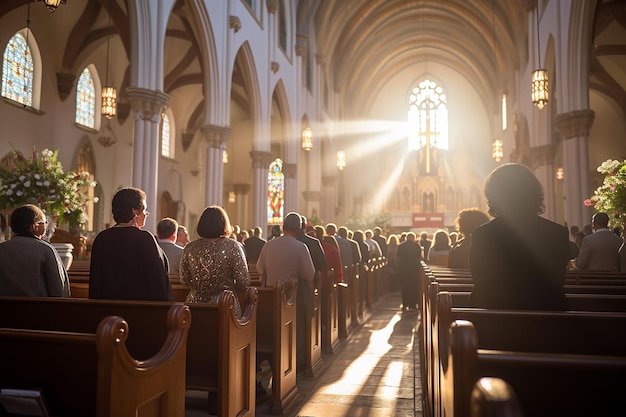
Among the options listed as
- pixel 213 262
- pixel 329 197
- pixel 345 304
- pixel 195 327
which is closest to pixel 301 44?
pixel 329 197

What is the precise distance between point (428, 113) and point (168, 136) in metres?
17.5

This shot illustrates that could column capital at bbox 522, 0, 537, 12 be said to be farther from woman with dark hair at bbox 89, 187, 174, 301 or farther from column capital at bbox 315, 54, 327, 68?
woman with dark hair at bbox 89, 187, 174, 301

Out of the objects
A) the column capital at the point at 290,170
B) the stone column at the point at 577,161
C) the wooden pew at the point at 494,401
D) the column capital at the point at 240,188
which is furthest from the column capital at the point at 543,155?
the wooden pew at the point at 494,401

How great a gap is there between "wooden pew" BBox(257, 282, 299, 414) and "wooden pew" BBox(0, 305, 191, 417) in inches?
85.0

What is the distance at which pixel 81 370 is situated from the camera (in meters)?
2.02

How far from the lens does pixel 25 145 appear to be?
1425 cm

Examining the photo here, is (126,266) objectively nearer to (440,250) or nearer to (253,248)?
(253,248)

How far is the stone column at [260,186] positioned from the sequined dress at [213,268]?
1231cm

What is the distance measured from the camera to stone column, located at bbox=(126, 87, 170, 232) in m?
10.1

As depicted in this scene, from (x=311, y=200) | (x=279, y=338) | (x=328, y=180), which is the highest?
(x=328, y=180)

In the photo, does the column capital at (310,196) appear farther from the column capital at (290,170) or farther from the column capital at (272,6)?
the column capital at (272,6)

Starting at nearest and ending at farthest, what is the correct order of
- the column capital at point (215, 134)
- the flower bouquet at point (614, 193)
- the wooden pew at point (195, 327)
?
the wooden pew at point (195, 327)
the flower bouquet at point (614, 193)
the column capital at point (215, 134)

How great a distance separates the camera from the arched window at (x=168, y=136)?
73.5 feet

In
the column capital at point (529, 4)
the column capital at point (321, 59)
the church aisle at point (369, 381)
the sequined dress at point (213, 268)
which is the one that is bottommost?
the church aisle at point (369, 381)
